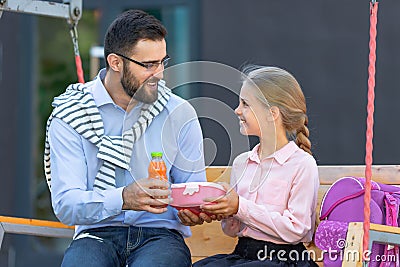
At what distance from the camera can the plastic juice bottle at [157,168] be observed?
2.47 metres

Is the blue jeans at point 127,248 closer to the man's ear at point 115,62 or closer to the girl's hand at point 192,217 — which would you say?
the girl's hand at point 192,217

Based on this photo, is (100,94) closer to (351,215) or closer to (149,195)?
(149,195)

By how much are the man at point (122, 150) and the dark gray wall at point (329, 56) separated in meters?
2.06

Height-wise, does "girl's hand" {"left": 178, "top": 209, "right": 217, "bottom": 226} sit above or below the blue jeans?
above

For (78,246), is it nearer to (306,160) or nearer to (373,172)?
(306,160)

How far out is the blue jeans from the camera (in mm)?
2516

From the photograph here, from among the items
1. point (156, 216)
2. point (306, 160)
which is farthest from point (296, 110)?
point (156, 216)

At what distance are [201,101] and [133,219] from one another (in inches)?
17.3

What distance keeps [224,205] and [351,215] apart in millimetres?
400

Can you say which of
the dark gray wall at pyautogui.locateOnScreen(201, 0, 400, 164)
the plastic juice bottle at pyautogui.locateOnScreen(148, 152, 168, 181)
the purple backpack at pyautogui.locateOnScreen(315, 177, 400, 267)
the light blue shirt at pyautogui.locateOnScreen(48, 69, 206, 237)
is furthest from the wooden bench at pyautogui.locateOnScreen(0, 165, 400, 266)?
the dark gray wall at pyautogui.locateOnScreen(201, 0, 400, 164)

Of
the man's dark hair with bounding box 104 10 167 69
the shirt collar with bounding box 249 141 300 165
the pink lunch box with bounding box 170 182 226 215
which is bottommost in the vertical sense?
the pink lunch box with bounding box 170 182 226 215

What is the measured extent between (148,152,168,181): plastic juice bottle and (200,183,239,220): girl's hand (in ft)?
0.48

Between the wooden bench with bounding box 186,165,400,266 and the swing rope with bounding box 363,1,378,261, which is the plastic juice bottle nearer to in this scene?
the wooden bench with bounding box 186,165,400,266

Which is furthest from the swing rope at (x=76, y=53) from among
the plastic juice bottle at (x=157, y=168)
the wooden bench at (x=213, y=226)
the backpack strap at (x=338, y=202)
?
the backpack strap at (x=338, y=202)
